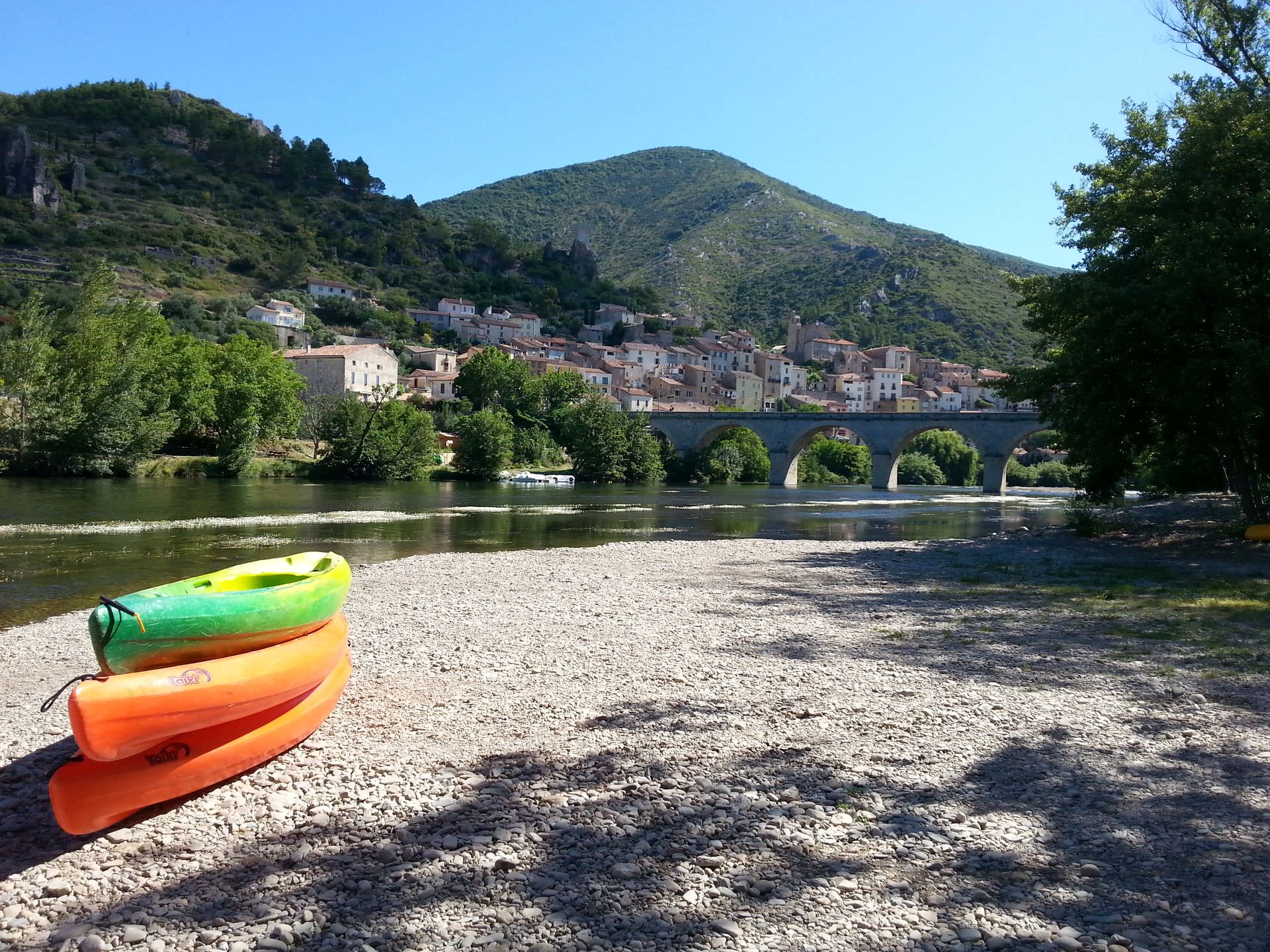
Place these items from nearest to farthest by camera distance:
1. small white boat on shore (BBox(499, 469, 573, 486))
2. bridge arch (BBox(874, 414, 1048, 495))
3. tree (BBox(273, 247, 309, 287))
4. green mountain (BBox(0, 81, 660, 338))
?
1. small white boat on shore (BBox(499, 469, 573, 486))
2. bridge arch (BBox(874, 414, 1048, 495))
3. green mountain (BBox(0, 81, 660, 338))
4. tree (BBox(273, 247, 309, 287))

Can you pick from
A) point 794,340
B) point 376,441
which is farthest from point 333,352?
point 794,340

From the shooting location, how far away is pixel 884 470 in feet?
221

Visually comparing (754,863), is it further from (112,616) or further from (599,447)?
(599,447)

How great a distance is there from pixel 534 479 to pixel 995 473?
3214cm

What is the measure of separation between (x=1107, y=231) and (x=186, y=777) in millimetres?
20474

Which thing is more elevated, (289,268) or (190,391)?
(289,268)

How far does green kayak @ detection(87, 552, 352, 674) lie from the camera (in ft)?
14.8

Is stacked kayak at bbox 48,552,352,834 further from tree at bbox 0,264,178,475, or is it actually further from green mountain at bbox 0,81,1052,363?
green mountain at bbox 0,81,1052,363

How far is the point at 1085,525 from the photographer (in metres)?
22.2

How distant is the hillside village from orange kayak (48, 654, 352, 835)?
77650 mm

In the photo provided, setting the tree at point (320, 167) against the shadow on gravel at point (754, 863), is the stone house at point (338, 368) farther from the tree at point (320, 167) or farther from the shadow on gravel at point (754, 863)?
the tree at point (320, 167)

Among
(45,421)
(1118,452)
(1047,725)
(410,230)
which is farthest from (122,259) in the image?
(1047,725)

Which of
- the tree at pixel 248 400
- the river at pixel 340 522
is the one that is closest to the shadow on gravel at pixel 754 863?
the river at pixel 340 522

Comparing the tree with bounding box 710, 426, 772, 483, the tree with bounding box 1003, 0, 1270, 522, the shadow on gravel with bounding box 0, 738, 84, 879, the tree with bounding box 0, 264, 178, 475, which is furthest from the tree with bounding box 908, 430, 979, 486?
the shadow on gravel with bounding box 0, 738, 84, 879
